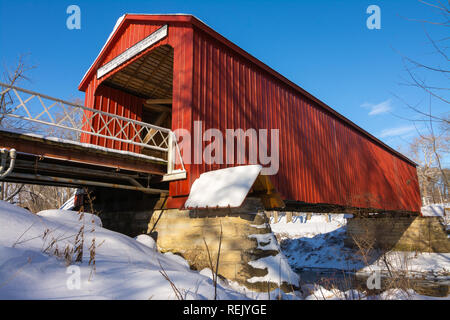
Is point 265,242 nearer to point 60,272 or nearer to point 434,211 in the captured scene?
point 60,272

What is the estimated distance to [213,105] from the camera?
25.8ft

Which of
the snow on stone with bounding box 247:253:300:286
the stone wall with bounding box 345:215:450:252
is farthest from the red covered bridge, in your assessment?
the stone wall with bounding box 345:215:450:252

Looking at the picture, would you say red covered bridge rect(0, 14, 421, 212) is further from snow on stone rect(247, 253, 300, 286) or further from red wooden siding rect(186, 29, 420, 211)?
snow on stone rect(247, 253, 300, 286)

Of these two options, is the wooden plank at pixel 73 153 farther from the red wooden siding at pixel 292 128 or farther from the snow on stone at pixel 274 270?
the snow on stone at pixel 274 270

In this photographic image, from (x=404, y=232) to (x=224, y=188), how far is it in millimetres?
19941

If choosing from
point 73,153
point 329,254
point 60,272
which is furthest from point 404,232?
point 60,272

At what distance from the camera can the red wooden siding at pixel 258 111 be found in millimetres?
7547

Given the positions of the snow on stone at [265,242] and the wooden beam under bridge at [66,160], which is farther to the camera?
the snow on stone at [265,242]

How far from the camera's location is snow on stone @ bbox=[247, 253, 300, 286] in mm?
5148

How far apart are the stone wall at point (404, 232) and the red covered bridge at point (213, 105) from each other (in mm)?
5542

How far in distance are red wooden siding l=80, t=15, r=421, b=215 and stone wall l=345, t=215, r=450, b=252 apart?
4791 millimetres

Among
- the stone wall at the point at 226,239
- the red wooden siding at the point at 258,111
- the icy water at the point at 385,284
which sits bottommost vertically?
the icy water at the point at 385,284

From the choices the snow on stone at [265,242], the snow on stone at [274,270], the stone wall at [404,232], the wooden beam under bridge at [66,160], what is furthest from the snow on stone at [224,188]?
the stone wall at [404,232]
